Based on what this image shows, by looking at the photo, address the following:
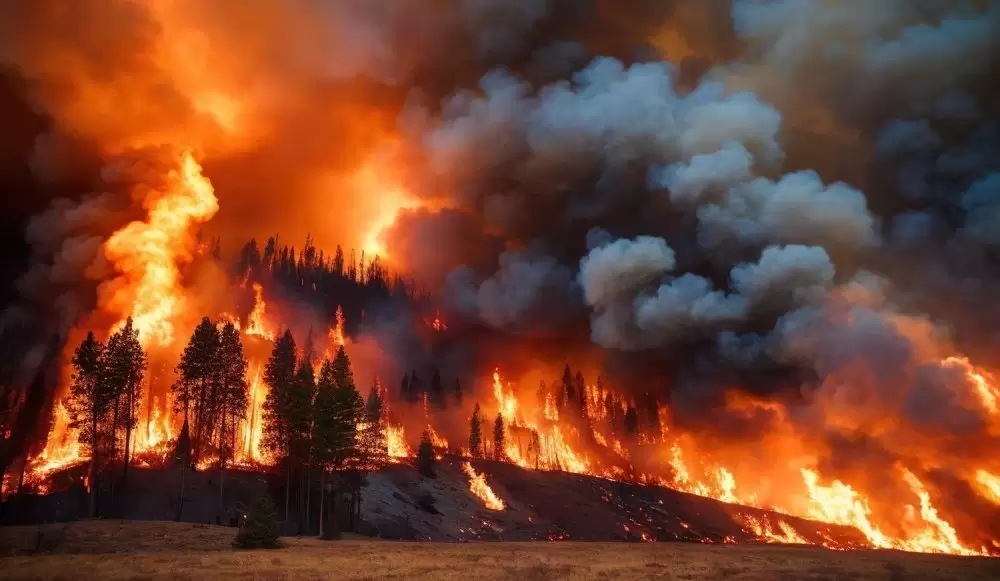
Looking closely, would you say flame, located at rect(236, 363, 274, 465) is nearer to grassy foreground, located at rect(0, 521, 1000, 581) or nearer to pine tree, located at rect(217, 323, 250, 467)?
pine tree, located at rect(217, 323, 250, 467)

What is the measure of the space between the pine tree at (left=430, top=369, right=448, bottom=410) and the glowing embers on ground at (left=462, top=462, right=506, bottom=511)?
157 ft

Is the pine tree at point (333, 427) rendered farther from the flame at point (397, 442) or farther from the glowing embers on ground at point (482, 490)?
the flame at point (397, 442)

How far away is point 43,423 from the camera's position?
353ft

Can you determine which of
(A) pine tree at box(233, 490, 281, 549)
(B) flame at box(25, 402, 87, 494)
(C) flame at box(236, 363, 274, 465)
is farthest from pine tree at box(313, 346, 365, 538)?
(B) flame at box(25, 402, 87, 494)

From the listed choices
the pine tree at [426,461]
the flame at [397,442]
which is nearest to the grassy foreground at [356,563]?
the pine tree at [426,461]

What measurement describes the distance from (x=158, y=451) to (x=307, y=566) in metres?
71.2

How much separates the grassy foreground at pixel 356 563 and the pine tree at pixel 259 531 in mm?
1279

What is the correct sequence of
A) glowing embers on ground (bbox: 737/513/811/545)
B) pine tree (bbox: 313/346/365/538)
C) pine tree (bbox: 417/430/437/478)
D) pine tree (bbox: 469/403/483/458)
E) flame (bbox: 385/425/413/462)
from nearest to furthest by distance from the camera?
pine tree (bbox: 313/346/365/538)
pine tree (bbox: 417/430/437/478)
glowing embers on ground (bbox: 737/513/811/545)
flame (bbox: 385/425/413/462)
pine tree (bbox: 469/403/483/458)

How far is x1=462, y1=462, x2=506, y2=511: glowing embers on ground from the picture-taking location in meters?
110

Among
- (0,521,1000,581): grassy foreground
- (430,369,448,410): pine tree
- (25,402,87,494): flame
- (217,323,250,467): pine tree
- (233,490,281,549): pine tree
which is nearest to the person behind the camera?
(0,521,1000,581): grassy foreground

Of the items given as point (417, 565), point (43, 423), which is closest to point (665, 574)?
point (417, 565)

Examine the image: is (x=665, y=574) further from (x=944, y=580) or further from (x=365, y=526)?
(x=365, y=526)

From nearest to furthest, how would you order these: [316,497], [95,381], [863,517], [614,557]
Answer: [614,557] < [95,381] < [316,497] < [863,517]

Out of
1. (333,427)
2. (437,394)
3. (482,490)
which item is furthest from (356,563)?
(437,394)
